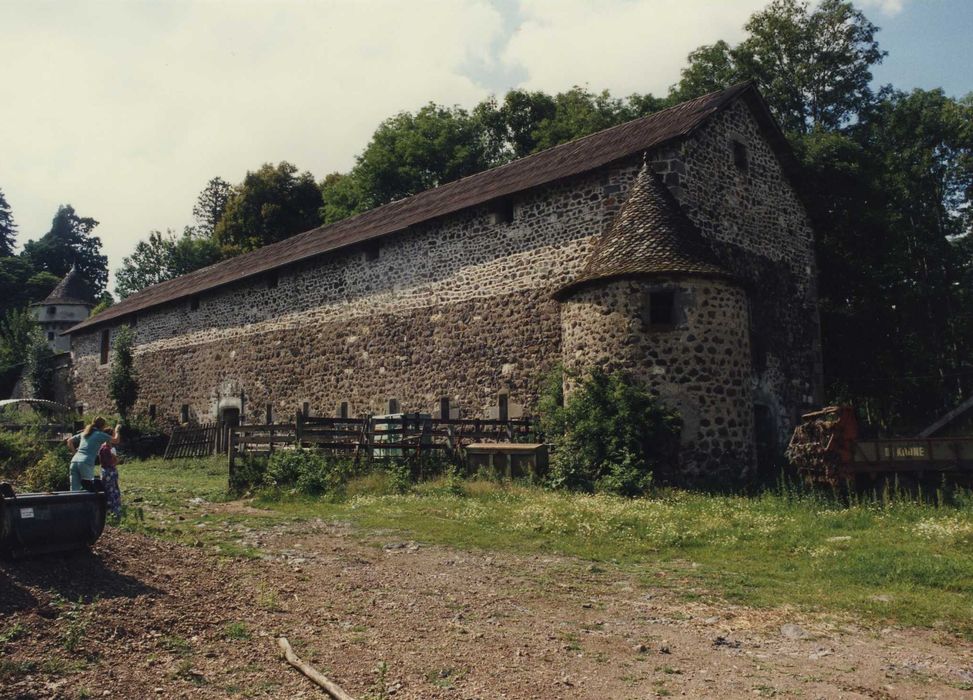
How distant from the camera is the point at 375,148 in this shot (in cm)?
4147

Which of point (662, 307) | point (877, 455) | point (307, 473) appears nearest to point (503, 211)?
point (662, 307)

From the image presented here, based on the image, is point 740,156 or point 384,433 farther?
point 740,156

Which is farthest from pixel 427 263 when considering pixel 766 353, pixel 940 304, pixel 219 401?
pixel 940 304

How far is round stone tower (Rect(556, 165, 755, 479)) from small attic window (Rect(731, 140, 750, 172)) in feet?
13.4

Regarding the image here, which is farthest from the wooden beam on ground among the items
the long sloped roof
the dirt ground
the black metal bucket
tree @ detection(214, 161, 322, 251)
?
tree @ detection(214, 161, 322, 251)

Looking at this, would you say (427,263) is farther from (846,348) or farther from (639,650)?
(639,650)

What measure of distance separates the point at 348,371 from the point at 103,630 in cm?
1662

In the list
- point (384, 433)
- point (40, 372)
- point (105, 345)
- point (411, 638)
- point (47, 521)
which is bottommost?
point (411, 638)

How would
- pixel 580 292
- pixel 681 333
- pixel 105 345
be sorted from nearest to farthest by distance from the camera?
pixel 681 333
pixel 580 292
pixel 105 345

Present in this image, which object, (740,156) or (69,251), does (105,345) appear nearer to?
(740,156)

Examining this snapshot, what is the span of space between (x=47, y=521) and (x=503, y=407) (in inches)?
472

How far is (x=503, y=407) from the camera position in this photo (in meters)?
18.1

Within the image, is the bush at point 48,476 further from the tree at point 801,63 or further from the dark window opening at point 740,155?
Result: the tree at point 801,63

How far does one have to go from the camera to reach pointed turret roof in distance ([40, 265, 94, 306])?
59031 mm
